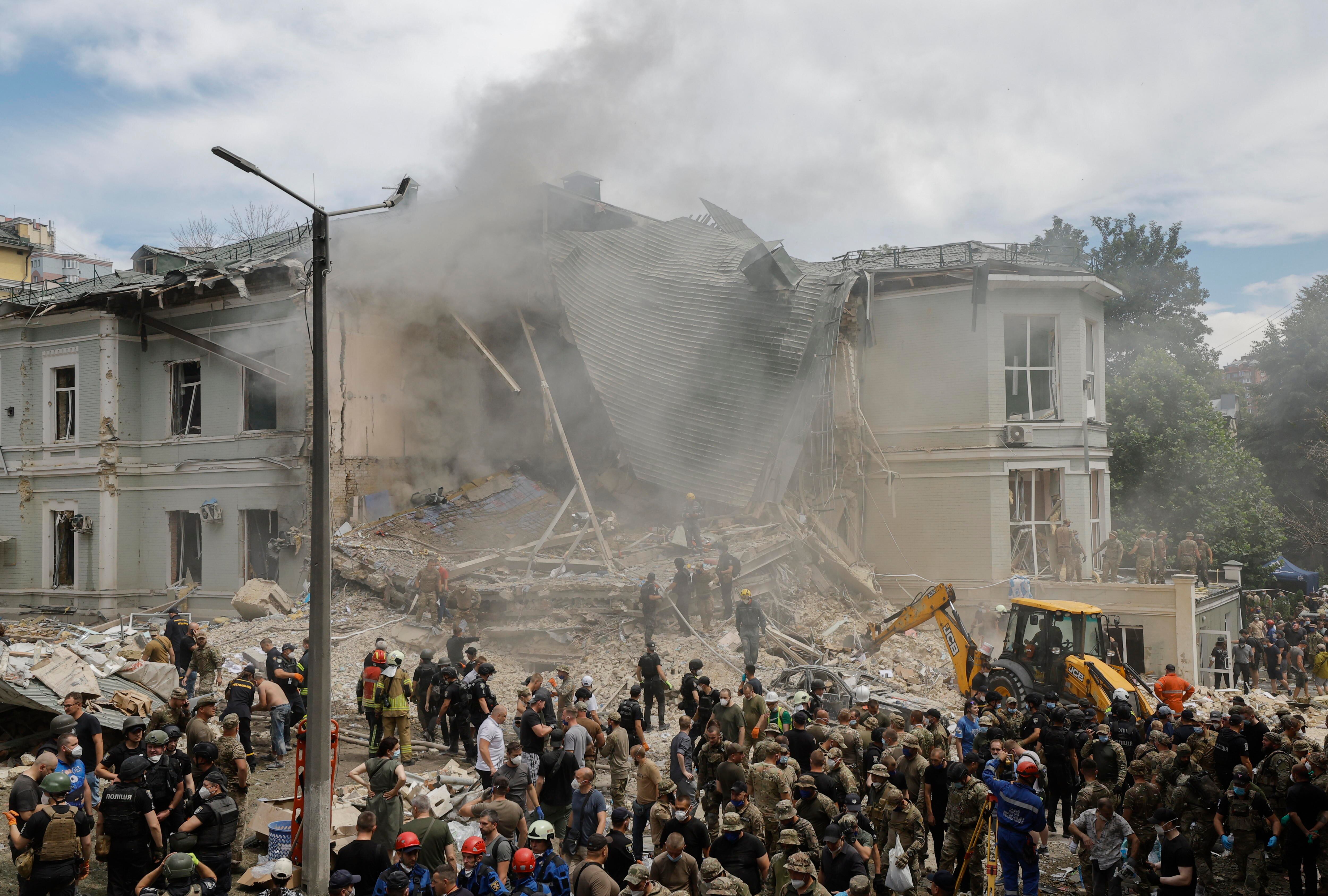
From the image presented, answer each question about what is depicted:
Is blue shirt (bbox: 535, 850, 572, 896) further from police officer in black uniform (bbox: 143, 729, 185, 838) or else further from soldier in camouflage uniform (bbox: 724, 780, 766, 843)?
police officer in black uniform (bbox: 143, 729, 185, 838)

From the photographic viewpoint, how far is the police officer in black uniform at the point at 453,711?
417 inches

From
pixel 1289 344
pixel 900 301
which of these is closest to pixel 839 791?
pixel 900 301

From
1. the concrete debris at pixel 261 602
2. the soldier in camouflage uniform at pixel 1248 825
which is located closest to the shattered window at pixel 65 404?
the concrete debris at pixel 261 602

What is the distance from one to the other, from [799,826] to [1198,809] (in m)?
3.65

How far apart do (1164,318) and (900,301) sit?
94.6ft

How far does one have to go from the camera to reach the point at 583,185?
94.4 ft

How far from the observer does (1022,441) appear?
20172mm

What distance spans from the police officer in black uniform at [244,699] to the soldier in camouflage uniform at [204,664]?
88.8 inches

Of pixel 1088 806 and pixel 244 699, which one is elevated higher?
pixel 244 699

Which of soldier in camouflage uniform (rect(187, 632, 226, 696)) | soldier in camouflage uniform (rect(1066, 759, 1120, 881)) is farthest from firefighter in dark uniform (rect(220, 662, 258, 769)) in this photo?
soldier in camouflage uniform (rect(1066, 759, 1120, 881))

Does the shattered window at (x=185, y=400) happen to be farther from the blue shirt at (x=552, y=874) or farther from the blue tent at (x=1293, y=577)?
the blue tent at (x=1293, y=577)

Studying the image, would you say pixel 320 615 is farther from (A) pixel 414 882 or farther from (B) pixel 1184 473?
(B) pixel 1184 473

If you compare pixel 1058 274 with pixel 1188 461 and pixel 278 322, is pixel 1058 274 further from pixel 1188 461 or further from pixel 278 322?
pixel 278 322

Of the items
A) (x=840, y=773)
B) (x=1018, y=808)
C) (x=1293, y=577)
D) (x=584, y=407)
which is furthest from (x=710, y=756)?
(x=1293, y=577)
